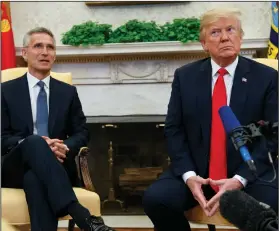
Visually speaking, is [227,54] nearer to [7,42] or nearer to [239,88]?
[239,88]

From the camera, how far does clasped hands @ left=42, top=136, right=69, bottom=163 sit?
2.36 metres

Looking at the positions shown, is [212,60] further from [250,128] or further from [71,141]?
[250,128]

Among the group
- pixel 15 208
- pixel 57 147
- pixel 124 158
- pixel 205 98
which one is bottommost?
pixel 124 158

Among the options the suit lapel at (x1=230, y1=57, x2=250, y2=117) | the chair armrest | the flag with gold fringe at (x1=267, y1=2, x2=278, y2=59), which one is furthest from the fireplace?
the suit lapel at (x1=230, y1=57, x2=250, y2=117)

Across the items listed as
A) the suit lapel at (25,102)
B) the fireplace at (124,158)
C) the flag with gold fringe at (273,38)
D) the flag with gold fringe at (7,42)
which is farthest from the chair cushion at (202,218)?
the flag with gold fringe at (7,42)

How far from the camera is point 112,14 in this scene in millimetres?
4453

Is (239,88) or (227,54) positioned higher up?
(227,54)

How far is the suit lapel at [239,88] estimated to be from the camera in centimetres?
208

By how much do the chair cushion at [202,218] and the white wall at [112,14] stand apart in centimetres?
267

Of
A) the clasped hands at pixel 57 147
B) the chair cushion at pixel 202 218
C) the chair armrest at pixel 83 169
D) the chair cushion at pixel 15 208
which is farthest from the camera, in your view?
the chair armrest at pixel 83 169

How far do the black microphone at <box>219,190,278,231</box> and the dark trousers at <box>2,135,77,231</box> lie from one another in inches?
53.3

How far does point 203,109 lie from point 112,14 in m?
2.54

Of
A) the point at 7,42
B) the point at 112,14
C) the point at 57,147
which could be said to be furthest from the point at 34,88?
the point at 112,14

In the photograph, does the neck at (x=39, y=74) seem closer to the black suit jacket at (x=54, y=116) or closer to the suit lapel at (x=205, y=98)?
the black suit jacket at (x=54, y=116)
